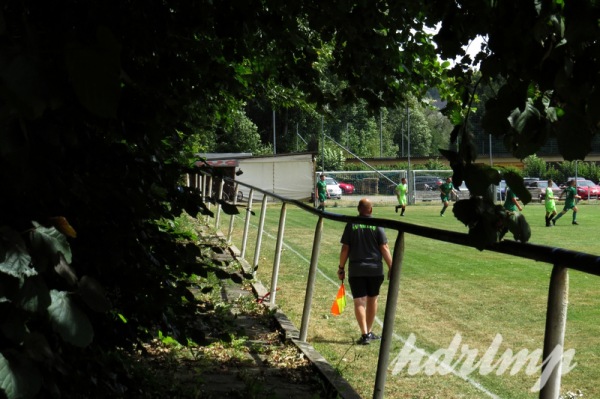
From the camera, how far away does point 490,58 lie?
2.92 m

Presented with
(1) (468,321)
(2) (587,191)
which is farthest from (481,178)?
(2) (587,191)

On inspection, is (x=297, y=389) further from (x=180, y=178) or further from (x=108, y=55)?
(x=108, y=55)

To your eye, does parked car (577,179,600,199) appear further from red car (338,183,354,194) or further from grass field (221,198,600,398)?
grass field (221,198,600,398)

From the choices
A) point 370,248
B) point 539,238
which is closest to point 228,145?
point 539,238

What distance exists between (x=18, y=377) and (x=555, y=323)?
1.62 meters

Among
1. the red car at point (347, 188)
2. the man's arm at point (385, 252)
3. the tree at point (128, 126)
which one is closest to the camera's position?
the tree at point (128, 126)

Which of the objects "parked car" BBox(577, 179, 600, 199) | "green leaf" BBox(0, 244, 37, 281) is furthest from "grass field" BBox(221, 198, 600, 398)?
"parked car" BBox(577, 179, 600, 199)

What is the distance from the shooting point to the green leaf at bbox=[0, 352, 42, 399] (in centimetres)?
150

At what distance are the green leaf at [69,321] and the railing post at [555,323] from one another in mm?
1492

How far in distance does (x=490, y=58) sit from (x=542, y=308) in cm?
86

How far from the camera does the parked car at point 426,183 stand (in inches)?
2304

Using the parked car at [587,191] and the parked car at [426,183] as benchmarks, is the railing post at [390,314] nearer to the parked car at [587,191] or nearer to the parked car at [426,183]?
the parked car at [426,183]

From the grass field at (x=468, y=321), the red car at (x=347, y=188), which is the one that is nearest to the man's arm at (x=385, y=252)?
the grass field at (x=468, y=321)

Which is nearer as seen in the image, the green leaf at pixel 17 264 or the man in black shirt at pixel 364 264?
the green leaf at pixel 17 264
